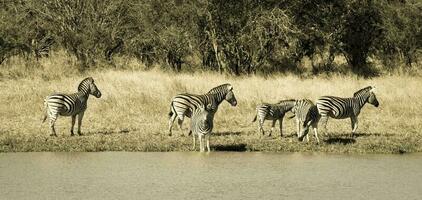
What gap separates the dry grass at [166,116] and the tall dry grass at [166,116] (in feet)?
0.07

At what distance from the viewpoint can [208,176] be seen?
1228cm

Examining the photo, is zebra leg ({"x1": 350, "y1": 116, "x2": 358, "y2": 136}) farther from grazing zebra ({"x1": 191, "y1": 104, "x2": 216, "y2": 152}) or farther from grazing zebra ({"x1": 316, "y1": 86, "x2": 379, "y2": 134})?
grazing zebra ({"x1": 191, "y1": 104, "x2": 216, "y2": 152})

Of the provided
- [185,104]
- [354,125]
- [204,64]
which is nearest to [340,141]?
[354,125]

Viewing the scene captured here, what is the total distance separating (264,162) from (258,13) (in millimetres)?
16696

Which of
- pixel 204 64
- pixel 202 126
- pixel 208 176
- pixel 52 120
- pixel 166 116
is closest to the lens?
pixel 208 176

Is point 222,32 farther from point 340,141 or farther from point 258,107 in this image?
point 340,141

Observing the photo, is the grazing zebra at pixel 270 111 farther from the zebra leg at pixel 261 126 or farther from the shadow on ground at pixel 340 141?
the shadow on ground at pixel 340 141

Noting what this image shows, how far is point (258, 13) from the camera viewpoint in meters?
29.8

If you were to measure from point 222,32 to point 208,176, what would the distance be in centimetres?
1897

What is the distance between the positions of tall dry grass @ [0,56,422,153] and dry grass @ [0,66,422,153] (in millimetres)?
21

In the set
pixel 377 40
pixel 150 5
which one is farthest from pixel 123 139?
pixel 377 40

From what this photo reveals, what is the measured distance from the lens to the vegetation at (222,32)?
30.4 meters

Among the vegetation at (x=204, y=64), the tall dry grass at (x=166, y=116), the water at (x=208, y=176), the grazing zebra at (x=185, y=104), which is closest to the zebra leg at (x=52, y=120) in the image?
the tall dry grass at (x=166, y=116)

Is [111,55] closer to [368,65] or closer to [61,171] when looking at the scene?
[368,65]
